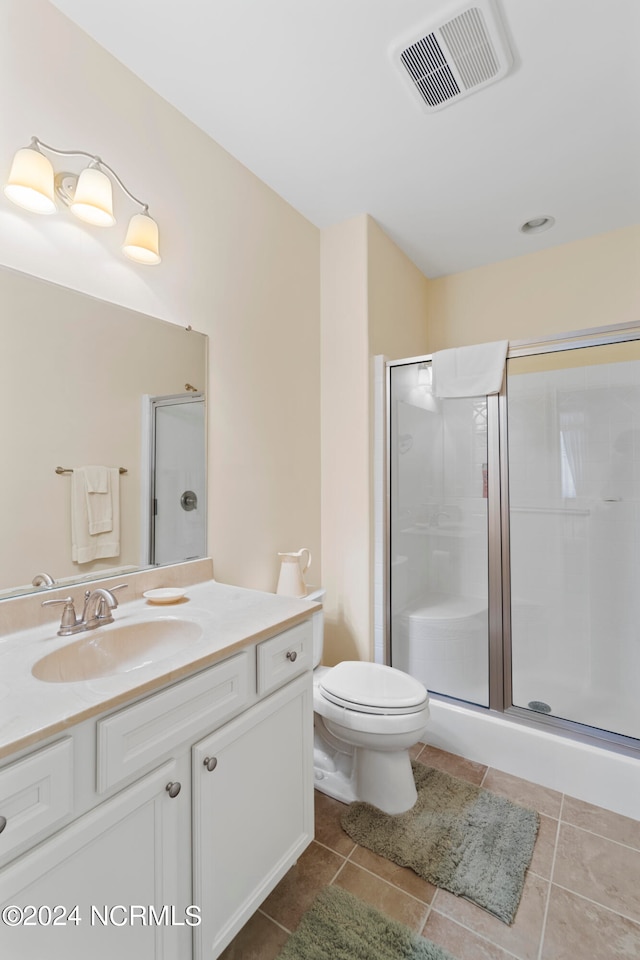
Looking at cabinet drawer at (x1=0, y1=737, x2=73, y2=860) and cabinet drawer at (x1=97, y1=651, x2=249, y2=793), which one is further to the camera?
cabinet drawer at (x1=97, y1=651, x2=249, y2=793)

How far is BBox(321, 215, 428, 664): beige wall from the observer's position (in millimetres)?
2268

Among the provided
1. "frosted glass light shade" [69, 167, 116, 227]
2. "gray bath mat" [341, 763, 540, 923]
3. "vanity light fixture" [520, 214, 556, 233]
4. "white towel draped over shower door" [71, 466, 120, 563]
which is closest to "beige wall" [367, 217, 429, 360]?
"vanity light fixture" [520, 214, 556, 233]

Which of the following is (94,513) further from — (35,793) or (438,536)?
(438,536)

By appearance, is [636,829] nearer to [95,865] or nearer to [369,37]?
[95,865]

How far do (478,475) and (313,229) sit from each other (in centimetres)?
156

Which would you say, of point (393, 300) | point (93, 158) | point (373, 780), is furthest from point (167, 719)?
point (393, 300)

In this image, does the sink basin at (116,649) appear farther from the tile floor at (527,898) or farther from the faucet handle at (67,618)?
the tile floor at (527,898)

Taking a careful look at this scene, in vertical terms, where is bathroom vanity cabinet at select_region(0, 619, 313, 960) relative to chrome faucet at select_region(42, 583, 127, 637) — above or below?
below

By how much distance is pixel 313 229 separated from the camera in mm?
2371

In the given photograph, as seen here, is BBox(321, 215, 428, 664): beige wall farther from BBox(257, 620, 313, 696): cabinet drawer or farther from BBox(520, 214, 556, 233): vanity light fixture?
BBox(257, 620, 313, 696): cabinet drawer

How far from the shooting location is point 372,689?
170 cm

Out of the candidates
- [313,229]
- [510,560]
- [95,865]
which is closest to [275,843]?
[95,865]

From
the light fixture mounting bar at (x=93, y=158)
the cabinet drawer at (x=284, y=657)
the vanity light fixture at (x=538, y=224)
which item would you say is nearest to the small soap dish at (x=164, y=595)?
the cabinet drawer at (x=284, y=657)

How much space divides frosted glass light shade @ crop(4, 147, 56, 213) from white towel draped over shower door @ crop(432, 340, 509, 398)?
169 centimetres
